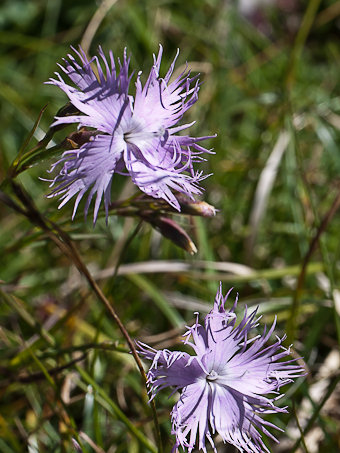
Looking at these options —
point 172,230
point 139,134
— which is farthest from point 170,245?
point 139,134

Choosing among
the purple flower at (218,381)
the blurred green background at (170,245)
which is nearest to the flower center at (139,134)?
the blurred green background at (170,245)

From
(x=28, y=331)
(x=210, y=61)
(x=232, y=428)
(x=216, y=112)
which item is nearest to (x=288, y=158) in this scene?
(x=216, y=112)

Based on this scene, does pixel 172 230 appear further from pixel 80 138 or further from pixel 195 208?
pixel 80 138

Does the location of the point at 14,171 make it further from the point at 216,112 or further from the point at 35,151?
the point at 216,112

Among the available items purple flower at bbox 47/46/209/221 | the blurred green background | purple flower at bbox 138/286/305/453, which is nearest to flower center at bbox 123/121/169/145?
purple flower at bbox 47/46/209/221

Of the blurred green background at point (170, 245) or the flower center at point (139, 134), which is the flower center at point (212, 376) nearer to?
the blurred green background at point (170, 245)

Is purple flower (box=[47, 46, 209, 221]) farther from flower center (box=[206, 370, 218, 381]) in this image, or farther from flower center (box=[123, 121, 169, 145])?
flower center (box=[206, 370, 218, 381])
